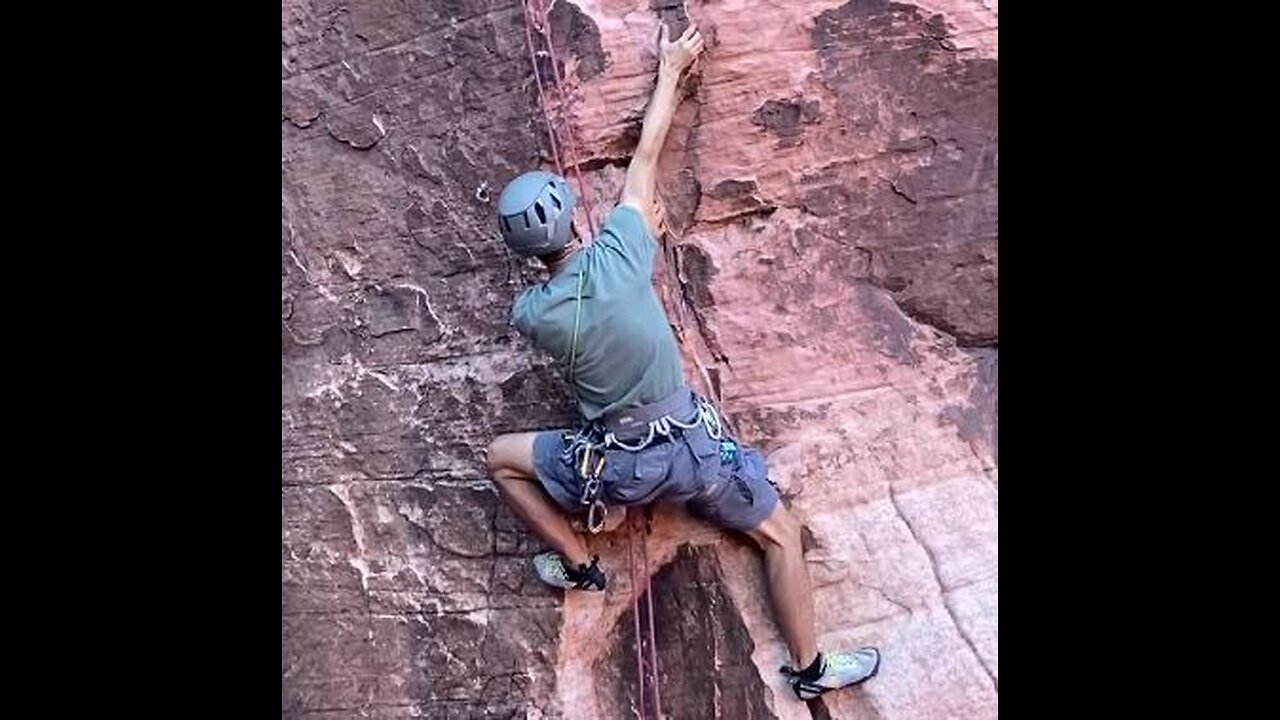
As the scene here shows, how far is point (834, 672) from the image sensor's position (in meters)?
3.64

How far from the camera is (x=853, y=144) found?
12.1 ft

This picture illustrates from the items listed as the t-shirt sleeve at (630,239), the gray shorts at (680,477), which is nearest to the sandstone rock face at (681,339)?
the gray shorts at (680,477)

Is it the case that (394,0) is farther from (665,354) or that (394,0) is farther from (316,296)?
(665,354)

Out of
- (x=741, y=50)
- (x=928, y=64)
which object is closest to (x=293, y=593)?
(x=741, y=50)

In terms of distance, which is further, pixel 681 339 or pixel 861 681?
pixel 681 339

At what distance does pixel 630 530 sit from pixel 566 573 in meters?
0.22

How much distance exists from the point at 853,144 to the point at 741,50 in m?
0.41

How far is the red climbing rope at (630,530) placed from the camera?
3.82 m

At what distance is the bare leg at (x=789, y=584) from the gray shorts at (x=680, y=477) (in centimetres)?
5

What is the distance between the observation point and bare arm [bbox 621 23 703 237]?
3555mm

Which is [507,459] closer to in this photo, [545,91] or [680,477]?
[680,477]

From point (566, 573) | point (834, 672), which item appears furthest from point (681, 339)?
point (834, 672)

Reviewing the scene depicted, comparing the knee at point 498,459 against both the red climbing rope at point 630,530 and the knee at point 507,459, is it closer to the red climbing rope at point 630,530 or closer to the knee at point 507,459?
the knee at point 507,459

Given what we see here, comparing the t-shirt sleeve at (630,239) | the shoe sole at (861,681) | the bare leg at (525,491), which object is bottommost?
the shoe sole at (861,681)
